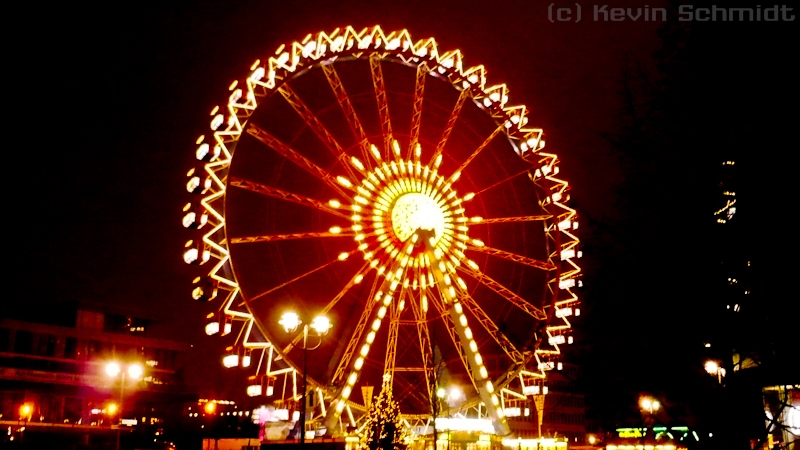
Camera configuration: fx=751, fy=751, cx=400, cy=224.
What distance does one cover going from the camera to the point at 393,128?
3300 cm

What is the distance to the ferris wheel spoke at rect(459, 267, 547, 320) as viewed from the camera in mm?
32594

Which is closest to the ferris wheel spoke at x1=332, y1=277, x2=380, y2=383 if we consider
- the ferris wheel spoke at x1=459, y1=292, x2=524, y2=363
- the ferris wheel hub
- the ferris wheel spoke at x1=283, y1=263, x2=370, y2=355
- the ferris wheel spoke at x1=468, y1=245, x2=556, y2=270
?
the ferris wheel spoke at x1=283, y1=263, x2=370, y2=355

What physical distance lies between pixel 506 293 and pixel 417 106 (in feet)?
29.8

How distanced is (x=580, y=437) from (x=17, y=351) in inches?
2760

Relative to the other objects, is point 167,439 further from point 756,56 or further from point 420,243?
point 756,56

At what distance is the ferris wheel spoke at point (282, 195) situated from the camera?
27.7m

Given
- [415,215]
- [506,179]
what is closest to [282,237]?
[415,215]

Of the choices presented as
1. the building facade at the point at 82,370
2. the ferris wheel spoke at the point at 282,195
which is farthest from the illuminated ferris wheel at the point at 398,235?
the building facade at the point at 82,370

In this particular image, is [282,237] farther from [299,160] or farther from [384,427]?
[384,427]

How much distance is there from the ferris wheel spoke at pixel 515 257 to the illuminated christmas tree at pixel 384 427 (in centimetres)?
805

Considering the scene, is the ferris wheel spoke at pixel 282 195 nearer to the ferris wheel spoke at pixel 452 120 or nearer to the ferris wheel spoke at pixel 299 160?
the ferris wheel spoke at pixel 299 160

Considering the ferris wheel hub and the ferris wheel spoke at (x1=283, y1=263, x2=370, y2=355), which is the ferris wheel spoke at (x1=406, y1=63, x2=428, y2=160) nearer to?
the ferris wheel hub

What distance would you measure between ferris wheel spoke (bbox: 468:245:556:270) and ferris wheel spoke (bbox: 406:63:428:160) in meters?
5.20

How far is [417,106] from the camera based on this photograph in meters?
33.0
